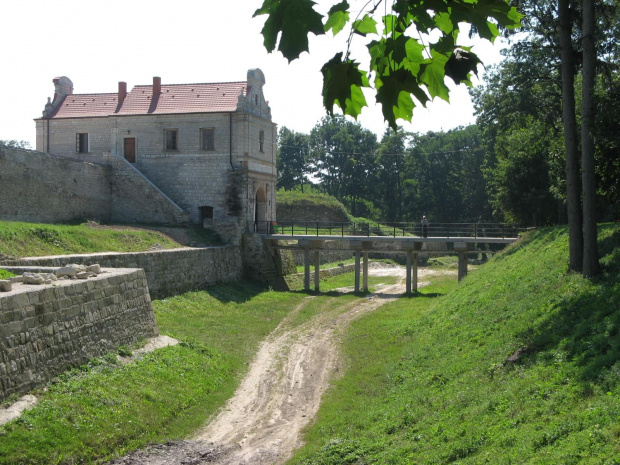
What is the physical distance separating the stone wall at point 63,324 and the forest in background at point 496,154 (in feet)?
24.3

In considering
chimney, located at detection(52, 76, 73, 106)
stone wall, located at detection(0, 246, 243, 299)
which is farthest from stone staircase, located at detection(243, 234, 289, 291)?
chimney, located at detection(52, 76, 73, 106)

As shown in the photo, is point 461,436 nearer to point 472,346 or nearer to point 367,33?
point 472,346

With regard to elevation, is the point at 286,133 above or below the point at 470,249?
above

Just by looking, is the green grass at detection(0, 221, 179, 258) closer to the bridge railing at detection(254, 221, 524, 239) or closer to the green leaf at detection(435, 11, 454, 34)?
Result: the bridge railing at detection(254, 221, 524, 239)

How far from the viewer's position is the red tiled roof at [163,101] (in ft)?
108

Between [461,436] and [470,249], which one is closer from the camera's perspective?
[461,436]

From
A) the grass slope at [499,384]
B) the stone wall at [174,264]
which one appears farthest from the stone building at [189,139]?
the grass slope at [499,384]

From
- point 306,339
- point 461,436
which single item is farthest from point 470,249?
point 461,436

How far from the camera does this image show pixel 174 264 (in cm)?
2431

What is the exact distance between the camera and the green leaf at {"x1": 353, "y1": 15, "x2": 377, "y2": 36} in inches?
131

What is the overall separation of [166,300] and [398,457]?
1536cm

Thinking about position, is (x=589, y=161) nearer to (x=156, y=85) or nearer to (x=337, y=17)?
(x=337, y=17)

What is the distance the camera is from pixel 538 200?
95.8ft

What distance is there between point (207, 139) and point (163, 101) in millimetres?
3656
